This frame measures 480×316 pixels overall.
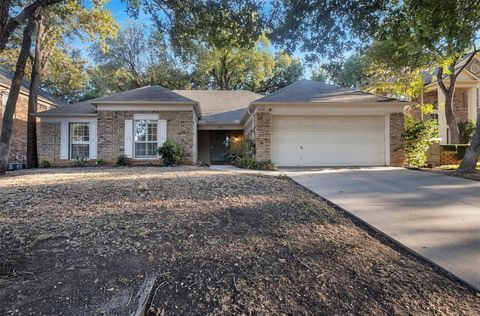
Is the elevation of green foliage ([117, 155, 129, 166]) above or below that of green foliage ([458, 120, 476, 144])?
below

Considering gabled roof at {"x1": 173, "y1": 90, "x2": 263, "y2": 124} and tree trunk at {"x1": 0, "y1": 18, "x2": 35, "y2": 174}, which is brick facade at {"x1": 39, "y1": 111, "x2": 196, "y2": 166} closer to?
gabled roof at {"x1": 173, "y1": 90, "x2": 263, "y2": 124}

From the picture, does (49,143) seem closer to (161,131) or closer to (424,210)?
(161,131)

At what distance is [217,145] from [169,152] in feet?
20.1

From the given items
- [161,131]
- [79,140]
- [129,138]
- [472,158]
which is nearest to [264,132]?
[161,131]

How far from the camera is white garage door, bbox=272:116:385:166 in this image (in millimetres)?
12438

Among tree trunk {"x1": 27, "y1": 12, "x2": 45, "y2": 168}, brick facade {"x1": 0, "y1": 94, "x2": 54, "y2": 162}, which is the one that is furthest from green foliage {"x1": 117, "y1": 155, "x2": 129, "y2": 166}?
brick facade {"x1": 0, "y1": 94, "x2": 54, "y2": 162}

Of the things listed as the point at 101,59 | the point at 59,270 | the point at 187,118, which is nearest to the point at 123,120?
the point at 187,118

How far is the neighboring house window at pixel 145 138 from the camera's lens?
14.4 metres

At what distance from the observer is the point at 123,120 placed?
14.3m

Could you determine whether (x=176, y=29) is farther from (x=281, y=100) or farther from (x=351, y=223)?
(x=281, y=100)

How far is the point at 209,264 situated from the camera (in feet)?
9.57

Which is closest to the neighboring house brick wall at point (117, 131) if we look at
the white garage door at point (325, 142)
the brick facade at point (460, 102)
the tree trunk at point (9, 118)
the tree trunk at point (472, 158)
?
the tree trunk at point (9, 118)

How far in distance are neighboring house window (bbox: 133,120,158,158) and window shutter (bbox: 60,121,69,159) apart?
371cm

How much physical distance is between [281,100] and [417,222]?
28.8 feet
